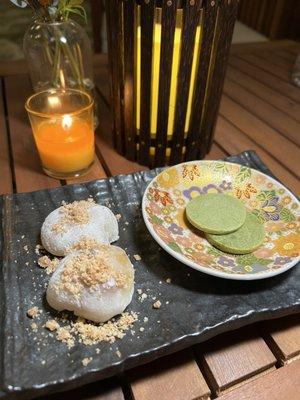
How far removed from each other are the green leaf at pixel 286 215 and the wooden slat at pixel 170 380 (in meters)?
0.28

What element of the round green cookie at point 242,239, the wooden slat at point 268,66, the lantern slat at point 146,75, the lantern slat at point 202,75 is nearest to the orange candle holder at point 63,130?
the lantern slat at point 146,75

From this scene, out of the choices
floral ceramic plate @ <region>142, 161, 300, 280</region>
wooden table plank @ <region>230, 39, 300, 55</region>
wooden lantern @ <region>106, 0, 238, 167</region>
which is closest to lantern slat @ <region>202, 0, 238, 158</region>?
wooden lantern @ <region>106, 0, 238, 167</region>

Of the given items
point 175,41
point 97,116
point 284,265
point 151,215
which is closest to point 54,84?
point 97,116

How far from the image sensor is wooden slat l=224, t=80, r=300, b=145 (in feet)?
2.98

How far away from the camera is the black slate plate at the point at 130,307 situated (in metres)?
0.38


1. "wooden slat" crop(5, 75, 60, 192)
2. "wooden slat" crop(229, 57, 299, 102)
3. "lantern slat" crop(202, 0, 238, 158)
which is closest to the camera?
"lantern slat" crop(202, 0, 238, 158)

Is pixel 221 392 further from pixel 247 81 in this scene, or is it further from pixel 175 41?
pixel 247 81

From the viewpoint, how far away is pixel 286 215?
583 millimetres

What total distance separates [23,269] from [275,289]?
0.35 meters

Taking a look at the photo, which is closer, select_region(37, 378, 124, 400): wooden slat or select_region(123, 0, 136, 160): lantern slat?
select_region(37, 378, 124, 400): wooden slat

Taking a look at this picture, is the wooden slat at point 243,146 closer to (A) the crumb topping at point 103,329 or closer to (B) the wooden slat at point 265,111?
(B) the wooden slat at point 265,111

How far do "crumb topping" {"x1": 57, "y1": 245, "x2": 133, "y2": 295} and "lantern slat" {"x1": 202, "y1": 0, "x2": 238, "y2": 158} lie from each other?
405 mm

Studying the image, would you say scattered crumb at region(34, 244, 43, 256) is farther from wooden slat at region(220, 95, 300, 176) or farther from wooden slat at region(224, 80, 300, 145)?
wooden slat at region(224, 80, 300, 145)

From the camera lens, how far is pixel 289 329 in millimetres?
466
